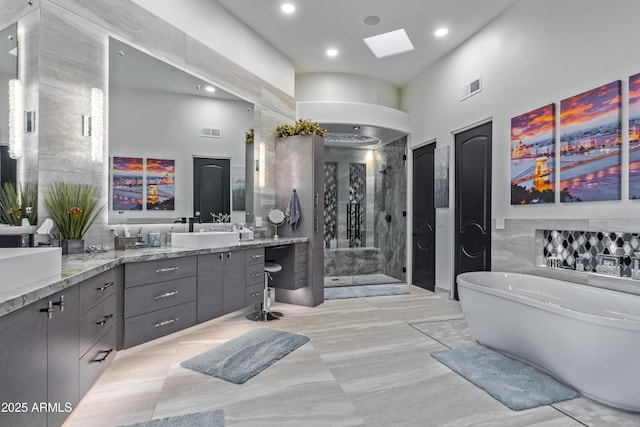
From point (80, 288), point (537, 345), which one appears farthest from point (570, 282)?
point (80, 288)

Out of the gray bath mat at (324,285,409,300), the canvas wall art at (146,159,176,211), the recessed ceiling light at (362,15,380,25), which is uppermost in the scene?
the recessed ceiling light at (362,15,380,25)

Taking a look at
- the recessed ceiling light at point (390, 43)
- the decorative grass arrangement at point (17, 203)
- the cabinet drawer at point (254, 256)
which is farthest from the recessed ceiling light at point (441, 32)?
the decorative grass arrangement at point (17, 203)

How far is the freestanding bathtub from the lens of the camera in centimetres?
192

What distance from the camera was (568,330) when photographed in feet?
7.02

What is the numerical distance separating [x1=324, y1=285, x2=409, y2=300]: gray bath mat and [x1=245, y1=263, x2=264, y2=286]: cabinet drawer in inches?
57.4

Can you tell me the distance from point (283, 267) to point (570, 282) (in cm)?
290

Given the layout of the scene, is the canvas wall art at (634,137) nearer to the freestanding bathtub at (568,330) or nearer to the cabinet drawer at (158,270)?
the freestanding bathtub at (568,330)

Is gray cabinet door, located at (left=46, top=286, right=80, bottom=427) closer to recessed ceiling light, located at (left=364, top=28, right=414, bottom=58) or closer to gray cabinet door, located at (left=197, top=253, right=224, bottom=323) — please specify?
gray cabinet door, located at (left=197, top=253, right=224, bottom=323)

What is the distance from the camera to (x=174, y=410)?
1990 mm

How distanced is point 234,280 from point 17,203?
1.68m

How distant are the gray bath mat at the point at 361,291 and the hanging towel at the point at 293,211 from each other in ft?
3.93

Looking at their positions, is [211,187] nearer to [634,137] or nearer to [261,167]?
[261,167]

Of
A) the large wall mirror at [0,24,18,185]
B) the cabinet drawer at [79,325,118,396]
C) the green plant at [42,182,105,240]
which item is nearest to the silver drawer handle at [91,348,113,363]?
the cabinet drawer at [79,325,118,396]

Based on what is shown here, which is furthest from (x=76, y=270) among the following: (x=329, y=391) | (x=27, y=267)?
(x=329, y=391)
